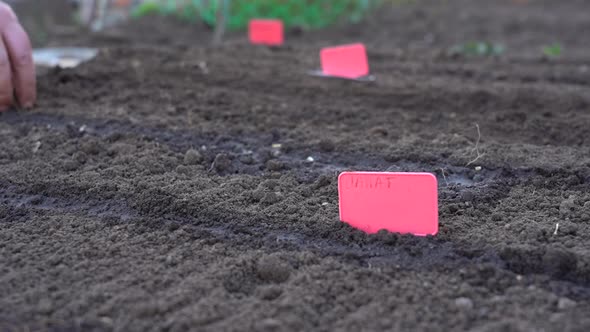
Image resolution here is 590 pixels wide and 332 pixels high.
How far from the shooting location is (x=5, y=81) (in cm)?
402

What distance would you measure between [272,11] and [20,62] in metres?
4.40

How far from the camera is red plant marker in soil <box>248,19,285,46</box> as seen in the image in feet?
21.5

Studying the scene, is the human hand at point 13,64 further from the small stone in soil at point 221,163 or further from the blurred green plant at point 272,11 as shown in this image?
the blurred green plant at point 272,11

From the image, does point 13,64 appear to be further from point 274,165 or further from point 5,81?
point 274,165

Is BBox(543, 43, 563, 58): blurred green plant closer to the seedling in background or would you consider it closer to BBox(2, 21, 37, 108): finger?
the seedling in background

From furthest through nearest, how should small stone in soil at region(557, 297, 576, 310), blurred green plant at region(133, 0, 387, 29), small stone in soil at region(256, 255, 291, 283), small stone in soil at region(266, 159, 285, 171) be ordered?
blurred green plant at region(133, 0, 387, 29) → small stone in soil at region(266, 159, 285, 171) → small stone in soil at region(256, 255, 291, 283) → small stone in soil at region(557, 297, 576, 310)

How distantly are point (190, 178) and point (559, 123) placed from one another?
2.32 m

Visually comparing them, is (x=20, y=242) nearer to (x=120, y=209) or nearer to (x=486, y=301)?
(x=120, y=209)

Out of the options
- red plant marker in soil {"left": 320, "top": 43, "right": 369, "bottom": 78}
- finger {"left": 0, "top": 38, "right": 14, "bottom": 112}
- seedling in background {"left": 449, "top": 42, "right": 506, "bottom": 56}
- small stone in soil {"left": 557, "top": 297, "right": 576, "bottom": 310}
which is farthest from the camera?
seedling in background {"left": 449, "top": 42, "right": 506, "bottom": 56}

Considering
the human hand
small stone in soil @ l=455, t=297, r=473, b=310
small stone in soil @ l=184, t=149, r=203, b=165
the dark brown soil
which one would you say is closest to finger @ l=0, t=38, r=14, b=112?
the human hand

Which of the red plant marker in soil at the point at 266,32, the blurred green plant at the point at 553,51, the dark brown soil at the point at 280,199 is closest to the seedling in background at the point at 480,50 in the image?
the blurred green plant at the point at 553,51

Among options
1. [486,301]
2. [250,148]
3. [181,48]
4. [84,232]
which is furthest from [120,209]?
[181,48]

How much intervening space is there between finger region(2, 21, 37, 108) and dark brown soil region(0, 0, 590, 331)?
14cm

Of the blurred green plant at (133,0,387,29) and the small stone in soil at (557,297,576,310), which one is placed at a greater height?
the blurred green plant at (133,0,387,29)
